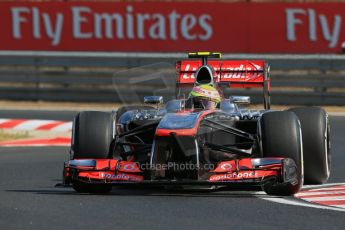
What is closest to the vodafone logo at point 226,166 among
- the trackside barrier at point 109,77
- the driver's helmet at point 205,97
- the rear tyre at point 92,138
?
the rear tyre at point 92,138

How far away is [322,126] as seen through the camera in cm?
1203

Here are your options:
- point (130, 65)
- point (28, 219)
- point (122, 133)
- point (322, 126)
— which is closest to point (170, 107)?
point (122, 133)

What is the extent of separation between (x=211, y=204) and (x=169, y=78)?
13.3 feet

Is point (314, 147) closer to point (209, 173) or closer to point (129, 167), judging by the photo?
point (209, 173)

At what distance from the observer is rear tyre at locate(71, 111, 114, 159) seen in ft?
38.0

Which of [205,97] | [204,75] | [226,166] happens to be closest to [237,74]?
[204,75]

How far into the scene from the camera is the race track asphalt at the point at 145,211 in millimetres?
9086

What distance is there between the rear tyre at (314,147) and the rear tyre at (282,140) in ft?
2.23

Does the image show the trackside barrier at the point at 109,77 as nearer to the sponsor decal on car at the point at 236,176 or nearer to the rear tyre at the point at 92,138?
the rear tyre at the point at 92,138

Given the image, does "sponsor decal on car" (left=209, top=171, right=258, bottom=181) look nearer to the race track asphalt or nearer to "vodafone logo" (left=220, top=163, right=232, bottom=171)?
"vodafone logo" (left=220, top=163, right=232, bottom=171)

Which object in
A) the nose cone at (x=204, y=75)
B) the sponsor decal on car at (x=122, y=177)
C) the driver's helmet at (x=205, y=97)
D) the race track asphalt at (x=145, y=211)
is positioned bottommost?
the race track asphalt at (x=145, y=211)

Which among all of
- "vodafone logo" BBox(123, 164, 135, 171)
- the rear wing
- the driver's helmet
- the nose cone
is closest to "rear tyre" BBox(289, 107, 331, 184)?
the driver's helmet

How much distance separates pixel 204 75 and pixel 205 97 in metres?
0.50

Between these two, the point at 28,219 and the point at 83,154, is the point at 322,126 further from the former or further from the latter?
A: the point at 28,219
